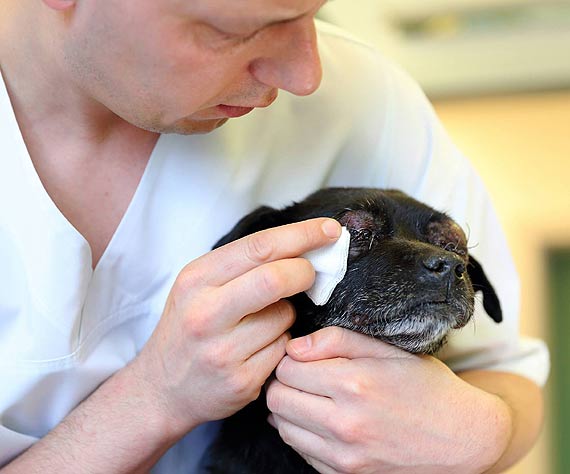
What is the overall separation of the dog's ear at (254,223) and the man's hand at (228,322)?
0.55 ft

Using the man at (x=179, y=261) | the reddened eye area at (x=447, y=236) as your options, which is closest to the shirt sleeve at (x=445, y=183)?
the man at (x=179, y=261)

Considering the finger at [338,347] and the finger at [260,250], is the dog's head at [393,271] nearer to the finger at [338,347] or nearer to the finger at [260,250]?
the finger at [338,347]

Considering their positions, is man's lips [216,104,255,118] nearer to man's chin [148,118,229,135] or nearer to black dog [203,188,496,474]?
man's chin [148,118,229,135]

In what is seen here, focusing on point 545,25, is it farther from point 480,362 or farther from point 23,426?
point 23,426

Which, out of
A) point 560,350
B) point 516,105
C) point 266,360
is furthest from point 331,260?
point 516,105

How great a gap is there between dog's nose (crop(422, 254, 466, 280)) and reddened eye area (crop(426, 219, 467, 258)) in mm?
156

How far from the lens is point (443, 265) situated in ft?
4.16

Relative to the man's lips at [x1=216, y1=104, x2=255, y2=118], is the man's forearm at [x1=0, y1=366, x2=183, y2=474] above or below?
below

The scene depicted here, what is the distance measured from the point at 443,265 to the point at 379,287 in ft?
0.33

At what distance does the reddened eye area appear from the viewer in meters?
1.44

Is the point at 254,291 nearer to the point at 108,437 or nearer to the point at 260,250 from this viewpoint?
the point at 260,250

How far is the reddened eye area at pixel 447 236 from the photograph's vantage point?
1437 millimetres

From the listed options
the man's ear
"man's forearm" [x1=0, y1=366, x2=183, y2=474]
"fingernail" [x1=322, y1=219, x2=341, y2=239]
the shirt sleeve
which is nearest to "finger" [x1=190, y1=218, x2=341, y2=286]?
"fingernail" [x1=322, y1=219, x2=341, y2=239]

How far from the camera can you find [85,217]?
1.38 m
